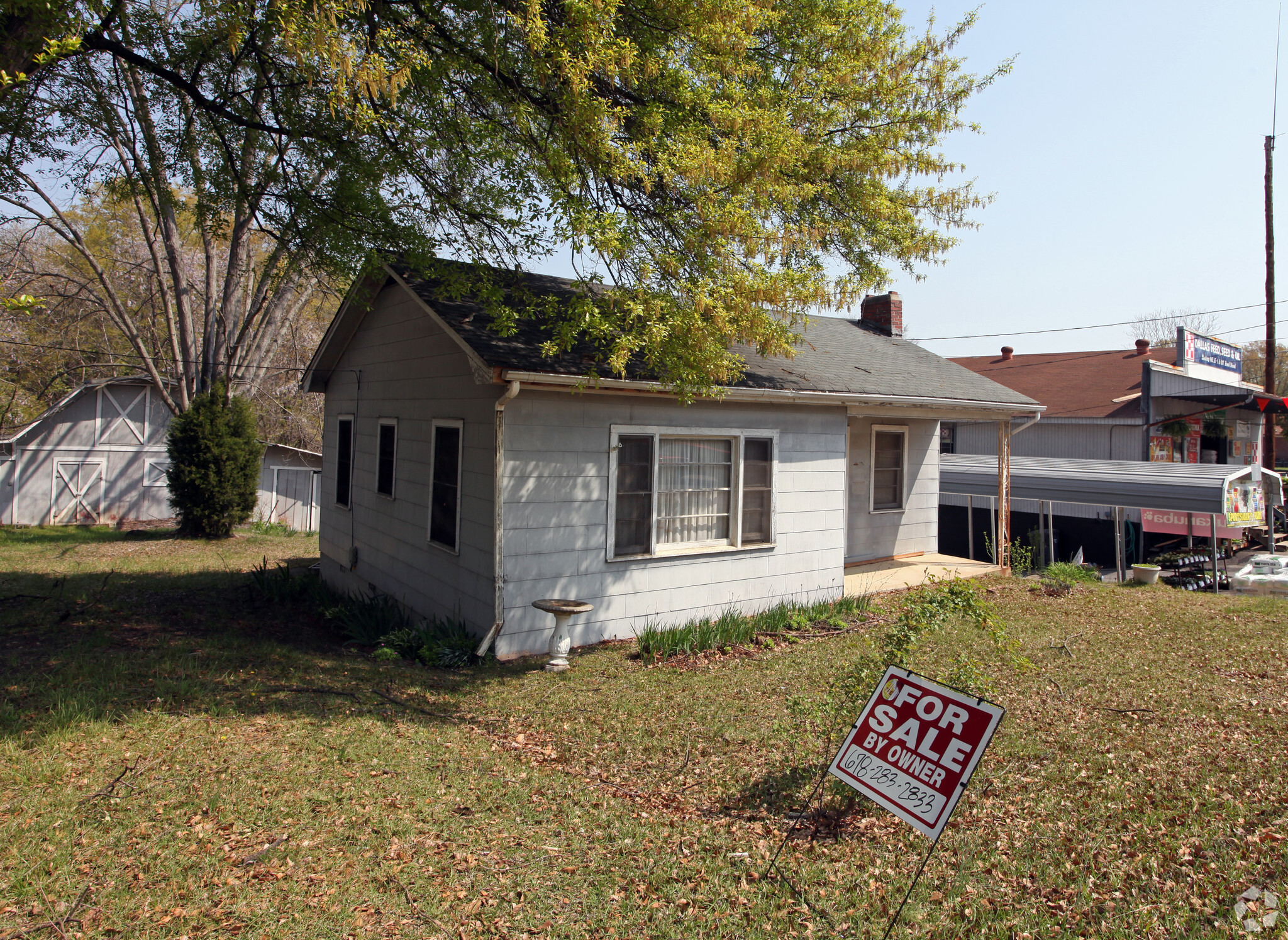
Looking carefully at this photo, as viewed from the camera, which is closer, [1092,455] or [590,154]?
[590,154]

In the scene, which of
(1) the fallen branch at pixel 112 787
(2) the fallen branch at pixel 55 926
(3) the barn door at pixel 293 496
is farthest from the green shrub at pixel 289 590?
(3) the barn door at pixel 293 496

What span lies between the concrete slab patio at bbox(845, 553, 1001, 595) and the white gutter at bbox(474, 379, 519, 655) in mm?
5982

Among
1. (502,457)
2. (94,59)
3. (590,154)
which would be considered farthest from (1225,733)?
(94,59)

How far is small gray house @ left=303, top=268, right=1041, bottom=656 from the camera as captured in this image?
8.36 meters

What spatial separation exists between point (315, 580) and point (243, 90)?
757cm

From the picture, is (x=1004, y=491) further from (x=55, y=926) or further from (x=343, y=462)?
(x=55, y=926)

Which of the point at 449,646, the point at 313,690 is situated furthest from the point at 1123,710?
the point at 313,690

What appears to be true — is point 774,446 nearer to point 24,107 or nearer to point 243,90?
point 243,90

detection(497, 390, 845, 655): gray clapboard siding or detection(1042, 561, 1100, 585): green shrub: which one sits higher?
detection(497, 390, 845, 655): gray clapboard siding

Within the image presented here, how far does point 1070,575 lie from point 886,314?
265 inches

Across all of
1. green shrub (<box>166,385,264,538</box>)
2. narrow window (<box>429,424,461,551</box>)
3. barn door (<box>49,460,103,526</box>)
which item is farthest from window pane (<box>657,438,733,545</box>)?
barn door (<box>49,460,103,526</box>)

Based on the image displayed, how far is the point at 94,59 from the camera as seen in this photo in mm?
8828

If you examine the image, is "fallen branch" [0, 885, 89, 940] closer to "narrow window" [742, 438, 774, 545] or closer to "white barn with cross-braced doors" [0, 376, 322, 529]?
"narrow window" [742, 438, 774, 545]

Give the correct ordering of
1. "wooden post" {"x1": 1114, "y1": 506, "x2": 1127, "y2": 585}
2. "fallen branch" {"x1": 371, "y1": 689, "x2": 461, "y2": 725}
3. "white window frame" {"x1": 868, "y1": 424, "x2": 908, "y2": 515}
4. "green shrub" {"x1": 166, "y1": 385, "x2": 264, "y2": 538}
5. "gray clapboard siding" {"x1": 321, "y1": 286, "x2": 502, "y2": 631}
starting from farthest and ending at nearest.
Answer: "green shrub" {"x1": 166, "y1": 385, "x2": 264, "y2": 538} < "wooden post" {"x1": 1114, "y1": 506, "x2": 1127, "y2": 585} < "white window frame" {"x1": 868, "y1": 424, "x2": 908, "y2": 515} < "gray clapboard siding" {"x1": 321, "y1": 286, "x2": 502, "y2": 631} < "fallen branch" {"x1": 371, "y1": 689, "x2": 461, "y2": 725}
